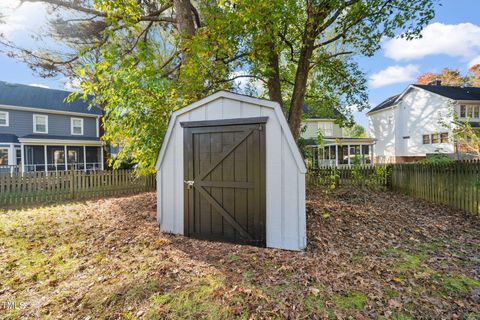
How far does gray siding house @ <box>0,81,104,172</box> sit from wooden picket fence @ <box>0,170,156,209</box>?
8711mm

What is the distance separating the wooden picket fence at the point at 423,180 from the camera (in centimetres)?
683

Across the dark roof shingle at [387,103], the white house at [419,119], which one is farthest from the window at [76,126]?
the dark roof shingle at [387,103]

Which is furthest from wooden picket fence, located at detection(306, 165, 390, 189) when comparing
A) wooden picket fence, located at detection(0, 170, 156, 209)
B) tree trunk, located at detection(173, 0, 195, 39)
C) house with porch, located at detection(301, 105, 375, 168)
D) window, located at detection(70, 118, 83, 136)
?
window, located at detection(70, 118, 83, 136)

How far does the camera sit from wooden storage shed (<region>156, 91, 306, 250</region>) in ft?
14.3

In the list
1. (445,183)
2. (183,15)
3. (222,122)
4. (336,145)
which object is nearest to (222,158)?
(222,122)

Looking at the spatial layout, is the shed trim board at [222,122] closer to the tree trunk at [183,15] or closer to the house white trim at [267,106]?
the house white trim at [267,106]

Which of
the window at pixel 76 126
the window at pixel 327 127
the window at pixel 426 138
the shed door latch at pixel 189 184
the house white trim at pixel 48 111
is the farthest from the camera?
the window at pixel 327 127

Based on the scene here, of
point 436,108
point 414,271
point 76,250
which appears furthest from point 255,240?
point 436,108

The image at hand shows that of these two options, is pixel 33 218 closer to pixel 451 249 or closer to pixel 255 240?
pixel 255 240

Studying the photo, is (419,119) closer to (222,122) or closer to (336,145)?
(336,145)

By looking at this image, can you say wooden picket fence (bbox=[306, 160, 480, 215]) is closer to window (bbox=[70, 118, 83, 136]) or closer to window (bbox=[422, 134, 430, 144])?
window (bbox=[422, 134, 430, 144])

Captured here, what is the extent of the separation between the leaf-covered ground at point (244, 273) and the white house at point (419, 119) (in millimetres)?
19866

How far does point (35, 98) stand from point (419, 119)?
33689 mm

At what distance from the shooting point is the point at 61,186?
9.81 metres
